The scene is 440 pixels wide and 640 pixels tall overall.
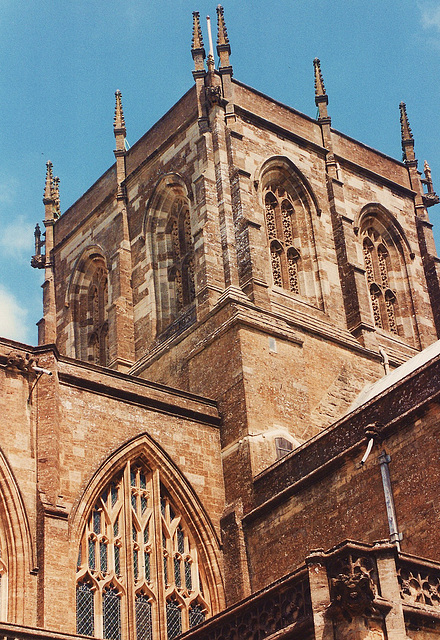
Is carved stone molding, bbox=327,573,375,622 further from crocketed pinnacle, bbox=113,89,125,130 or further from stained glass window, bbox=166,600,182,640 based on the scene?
crocketed pinnacle, bbox=113,89,125,130

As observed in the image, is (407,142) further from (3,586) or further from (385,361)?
(3,586)

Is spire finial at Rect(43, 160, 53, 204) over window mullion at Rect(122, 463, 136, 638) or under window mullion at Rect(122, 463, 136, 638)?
over

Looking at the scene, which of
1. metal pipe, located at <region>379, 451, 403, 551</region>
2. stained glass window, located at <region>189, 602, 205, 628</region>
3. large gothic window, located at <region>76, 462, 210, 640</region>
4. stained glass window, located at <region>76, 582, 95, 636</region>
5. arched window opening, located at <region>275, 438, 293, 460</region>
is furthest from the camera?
arched window opening, located at <region>275, 438, 293, 460</region>

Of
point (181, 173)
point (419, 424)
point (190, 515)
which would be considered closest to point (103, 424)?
point (190, 515)

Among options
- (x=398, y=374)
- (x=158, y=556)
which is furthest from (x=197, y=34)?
(x=158, y=556)

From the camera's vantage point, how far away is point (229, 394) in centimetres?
2633

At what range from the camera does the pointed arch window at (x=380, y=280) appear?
33.8 metres

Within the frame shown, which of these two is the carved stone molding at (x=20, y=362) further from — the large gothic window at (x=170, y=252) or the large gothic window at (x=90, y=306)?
the large gothic window at (x=90, y=306)

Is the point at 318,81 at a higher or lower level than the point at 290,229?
higher

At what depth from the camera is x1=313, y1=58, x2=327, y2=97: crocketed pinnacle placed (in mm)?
35656

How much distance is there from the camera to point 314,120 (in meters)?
34.8

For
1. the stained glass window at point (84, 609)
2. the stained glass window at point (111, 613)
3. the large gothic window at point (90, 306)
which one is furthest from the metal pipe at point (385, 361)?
the stained glass window at point (84, 609)

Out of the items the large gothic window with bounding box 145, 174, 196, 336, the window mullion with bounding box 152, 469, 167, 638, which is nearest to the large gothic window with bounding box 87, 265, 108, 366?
the large gothic window with bounding box 145, 174, 196, 336

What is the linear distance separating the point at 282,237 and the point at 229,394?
24.0 ft
